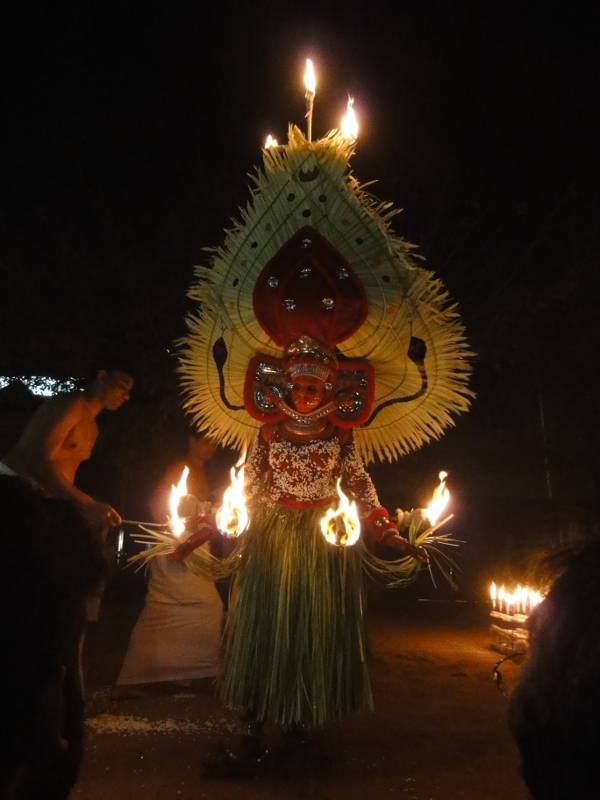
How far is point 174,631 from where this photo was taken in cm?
431

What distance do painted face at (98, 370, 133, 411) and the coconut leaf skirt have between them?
164cm

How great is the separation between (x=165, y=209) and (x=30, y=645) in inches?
258

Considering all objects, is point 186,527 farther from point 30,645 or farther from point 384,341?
point 30,645

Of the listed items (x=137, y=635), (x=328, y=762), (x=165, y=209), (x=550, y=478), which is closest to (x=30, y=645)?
(x=328, y=762)

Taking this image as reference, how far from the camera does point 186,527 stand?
310 centimetres

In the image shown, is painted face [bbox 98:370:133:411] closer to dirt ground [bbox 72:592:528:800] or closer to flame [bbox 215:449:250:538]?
flame [bbox 215:449:250:538]

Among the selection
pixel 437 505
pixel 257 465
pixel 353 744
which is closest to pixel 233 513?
pixel 257 465

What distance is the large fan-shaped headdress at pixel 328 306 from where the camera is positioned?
10.1ft

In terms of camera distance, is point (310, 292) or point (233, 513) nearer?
point (233, 513)

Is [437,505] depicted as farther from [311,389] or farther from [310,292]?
[310,292]

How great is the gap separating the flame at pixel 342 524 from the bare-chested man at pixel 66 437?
1.30 m

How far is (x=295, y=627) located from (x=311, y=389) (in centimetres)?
129

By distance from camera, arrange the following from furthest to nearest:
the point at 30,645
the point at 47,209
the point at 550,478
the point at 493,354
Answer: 1. the point at 550,478
2. the point at 493,354
3. the point at 47,209
4. the point at 30,645

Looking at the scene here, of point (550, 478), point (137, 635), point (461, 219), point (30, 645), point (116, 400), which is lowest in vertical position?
point (137, 635)
